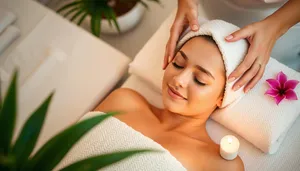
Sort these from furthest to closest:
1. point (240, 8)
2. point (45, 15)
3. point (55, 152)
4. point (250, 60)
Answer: point (45, 15) < point (240, 8) < point (250, 60) < point (55, 152)

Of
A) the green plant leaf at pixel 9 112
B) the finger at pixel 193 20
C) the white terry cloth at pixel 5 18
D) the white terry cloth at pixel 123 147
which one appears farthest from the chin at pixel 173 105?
the white terry cloth at pixel 5 18

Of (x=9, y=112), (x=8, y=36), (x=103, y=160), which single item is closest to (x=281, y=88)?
(x=103, y=160)

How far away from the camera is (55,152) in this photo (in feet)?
2.74

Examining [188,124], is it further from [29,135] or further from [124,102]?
[29,135]

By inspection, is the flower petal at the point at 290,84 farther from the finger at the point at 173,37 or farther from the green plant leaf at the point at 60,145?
the green plant leaf at the point at 60,145

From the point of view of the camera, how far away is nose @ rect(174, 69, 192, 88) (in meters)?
1.26

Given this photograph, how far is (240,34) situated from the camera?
1.28 meters

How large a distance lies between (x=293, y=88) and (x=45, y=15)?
1.11 m

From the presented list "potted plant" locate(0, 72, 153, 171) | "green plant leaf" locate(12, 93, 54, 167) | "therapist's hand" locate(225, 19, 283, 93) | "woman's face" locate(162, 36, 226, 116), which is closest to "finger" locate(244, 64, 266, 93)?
"therapist's hand" locate(225, 19, 283, 93)

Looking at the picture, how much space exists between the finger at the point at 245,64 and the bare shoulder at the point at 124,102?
379mm

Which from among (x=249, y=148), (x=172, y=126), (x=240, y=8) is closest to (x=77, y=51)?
(x=172, y=126)

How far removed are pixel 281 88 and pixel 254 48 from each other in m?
0.22

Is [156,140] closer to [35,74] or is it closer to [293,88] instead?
[293,88]

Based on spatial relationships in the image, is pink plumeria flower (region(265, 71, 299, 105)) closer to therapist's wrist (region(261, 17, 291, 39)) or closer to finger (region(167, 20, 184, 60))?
therapist's wrist (region(261, 17, 291, 39))
